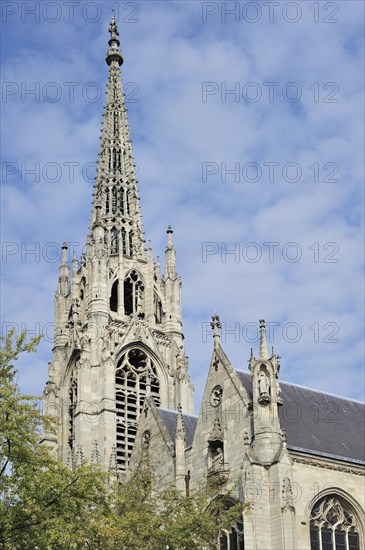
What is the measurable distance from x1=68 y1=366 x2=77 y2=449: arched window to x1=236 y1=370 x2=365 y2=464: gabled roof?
48.4ft

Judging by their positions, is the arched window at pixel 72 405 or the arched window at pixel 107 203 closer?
the arched window at pixel 72 405

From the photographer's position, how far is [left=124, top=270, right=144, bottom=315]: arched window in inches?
2127

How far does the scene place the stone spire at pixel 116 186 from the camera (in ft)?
185

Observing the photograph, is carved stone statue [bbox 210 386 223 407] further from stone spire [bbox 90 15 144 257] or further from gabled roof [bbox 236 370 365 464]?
stone spire [bbox 90 15 144 257]

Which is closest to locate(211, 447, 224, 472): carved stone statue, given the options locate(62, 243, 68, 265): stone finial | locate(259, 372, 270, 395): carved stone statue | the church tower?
locate(259, 372, 270, 395): carved stone statue

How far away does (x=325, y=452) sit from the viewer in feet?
113

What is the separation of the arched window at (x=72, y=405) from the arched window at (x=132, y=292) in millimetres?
4844

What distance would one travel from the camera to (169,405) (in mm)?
50719

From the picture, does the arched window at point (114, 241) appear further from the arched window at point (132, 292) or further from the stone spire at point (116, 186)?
the arched window at point (132, 292)

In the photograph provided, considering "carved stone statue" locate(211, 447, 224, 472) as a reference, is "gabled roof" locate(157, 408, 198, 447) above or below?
above

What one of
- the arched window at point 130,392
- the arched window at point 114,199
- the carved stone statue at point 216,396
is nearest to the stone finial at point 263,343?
the carved stone statue at point 216,396

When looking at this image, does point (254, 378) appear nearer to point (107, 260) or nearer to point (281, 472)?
point (281, 472)

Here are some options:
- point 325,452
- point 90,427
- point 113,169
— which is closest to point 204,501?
point 325,452

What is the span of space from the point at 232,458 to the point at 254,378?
2884mm
